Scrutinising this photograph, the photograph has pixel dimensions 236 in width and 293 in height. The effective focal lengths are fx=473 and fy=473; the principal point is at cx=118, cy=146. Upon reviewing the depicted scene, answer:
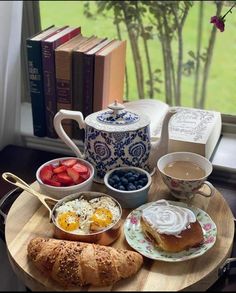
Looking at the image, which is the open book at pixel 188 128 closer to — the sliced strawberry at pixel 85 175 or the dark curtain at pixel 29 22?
the sliced strawberry at pixel 85 175

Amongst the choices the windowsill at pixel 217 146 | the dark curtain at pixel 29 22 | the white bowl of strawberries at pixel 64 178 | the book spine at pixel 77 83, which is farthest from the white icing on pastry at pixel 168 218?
the dark curtain at pixel 29 22

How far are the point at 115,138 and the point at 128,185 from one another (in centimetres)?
9

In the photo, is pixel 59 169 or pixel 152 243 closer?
pixel 152 243

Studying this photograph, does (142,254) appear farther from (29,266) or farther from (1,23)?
(1,23)

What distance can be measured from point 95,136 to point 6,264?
0.29 metres

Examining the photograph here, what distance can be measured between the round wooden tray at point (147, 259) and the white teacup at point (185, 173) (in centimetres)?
4

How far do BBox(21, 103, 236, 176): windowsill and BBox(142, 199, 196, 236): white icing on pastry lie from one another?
0.91ft

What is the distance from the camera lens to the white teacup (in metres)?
0.89

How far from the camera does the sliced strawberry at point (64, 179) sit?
0.91 meters

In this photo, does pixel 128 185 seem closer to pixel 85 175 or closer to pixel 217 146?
pixel 85 175

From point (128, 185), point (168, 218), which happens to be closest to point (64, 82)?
point (128, 185)

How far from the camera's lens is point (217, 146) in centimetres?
117

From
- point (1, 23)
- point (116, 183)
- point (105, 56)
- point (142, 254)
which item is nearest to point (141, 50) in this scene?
point (105, 56)

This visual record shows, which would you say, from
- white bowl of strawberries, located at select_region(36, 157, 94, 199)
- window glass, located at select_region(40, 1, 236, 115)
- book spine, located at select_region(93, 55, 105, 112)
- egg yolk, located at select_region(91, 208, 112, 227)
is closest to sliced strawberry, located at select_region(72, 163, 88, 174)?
white bowl of strawberries, located at select_region(36, 157, 94, 199)
